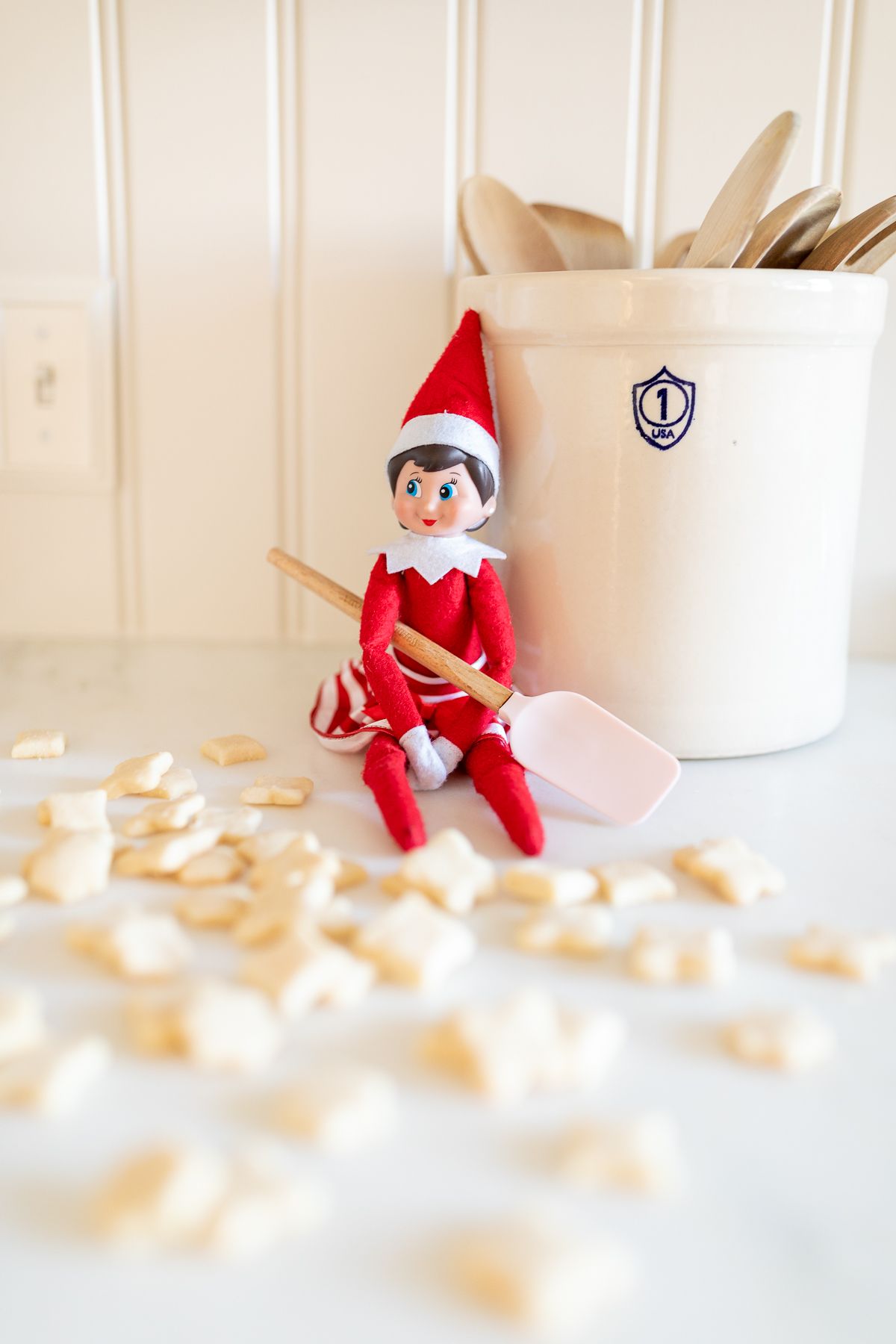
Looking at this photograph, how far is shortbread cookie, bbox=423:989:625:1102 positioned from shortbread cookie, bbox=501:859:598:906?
0.11m

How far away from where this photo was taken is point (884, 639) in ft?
3.20

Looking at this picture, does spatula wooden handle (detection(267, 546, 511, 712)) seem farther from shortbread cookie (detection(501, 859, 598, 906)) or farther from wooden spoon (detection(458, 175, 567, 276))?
wooden spoon (detection(458, 175, 567, 276))

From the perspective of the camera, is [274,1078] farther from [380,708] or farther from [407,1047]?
[380,708]

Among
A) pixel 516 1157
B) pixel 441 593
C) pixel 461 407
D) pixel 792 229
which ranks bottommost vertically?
pixel 516 1157

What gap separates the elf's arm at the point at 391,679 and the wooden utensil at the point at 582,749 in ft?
0.10

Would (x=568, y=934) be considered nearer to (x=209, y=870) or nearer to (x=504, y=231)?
(x=209, y=870)

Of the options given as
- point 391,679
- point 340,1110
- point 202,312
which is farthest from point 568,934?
point 202,312

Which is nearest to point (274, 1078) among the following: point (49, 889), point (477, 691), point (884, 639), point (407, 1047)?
point (407, 1047)

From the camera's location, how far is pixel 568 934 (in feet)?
1.62

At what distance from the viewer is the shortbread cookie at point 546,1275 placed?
0.31 metres

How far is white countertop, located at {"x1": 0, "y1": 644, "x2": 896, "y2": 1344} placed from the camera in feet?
1.03

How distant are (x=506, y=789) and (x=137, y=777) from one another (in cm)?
21

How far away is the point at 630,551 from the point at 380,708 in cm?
18

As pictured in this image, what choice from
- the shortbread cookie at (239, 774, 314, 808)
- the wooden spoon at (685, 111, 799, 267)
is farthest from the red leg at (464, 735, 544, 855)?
the wooden spoon at (685, 111, 799, 267)
